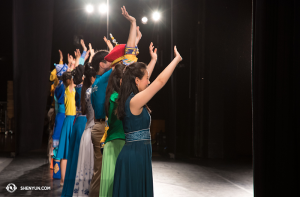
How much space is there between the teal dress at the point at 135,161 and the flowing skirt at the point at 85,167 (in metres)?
1.00

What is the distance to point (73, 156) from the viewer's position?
3.21m

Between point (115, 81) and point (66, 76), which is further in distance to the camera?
point (66, 76)

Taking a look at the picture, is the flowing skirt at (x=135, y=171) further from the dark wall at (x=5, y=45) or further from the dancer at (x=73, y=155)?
the dark wall at (x=5, y=45)

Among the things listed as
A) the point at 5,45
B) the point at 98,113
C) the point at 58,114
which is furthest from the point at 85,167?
the point at 5,45

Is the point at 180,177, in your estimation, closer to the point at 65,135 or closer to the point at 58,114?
the point at 65,135

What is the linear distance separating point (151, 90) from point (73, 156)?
169cm

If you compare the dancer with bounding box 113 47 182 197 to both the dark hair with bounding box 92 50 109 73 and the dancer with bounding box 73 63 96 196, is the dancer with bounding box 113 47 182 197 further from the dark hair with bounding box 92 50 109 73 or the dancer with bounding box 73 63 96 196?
the dancer with bounding box 73 63 96 196
